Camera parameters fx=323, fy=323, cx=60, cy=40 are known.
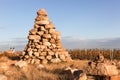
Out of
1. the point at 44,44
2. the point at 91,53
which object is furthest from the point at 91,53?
the point at 44,44

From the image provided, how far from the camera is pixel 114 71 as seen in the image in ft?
42.9

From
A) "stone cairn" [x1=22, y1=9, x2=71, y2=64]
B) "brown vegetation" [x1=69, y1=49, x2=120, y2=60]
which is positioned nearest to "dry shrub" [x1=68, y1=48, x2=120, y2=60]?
"brown vegetation" [x1=69, y1=49, x2=120, y2=60]

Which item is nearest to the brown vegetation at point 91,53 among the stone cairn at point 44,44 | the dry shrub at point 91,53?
the dry shrub at point 91,53

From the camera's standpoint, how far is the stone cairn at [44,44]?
87.9ft

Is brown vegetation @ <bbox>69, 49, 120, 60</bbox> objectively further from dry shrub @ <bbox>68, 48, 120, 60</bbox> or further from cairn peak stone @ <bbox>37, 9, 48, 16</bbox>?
cairn peak stone @ <bbox>37, 9, 48, 16</bbox>

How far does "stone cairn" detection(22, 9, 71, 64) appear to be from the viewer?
26797 millimetres

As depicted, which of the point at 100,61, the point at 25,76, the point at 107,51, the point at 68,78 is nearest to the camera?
the point at 100,61

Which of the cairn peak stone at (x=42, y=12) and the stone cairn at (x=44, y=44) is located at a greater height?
the cairn peak stone at (x=42, y=12)

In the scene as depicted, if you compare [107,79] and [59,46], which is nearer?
[107,79]

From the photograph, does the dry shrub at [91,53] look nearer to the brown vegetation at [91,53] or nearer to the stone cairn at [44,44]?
the brown vegetation at [91,53]

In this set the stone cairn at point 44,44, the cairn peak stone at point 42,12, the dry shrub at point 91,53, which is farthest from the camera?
the dry shrub at point 91,53

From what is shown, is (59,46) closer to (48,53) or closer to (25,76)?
(48,53)

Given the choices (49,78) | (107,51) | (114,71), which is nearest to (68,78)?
(49,78)

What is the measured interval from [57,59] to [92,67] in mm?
13083
